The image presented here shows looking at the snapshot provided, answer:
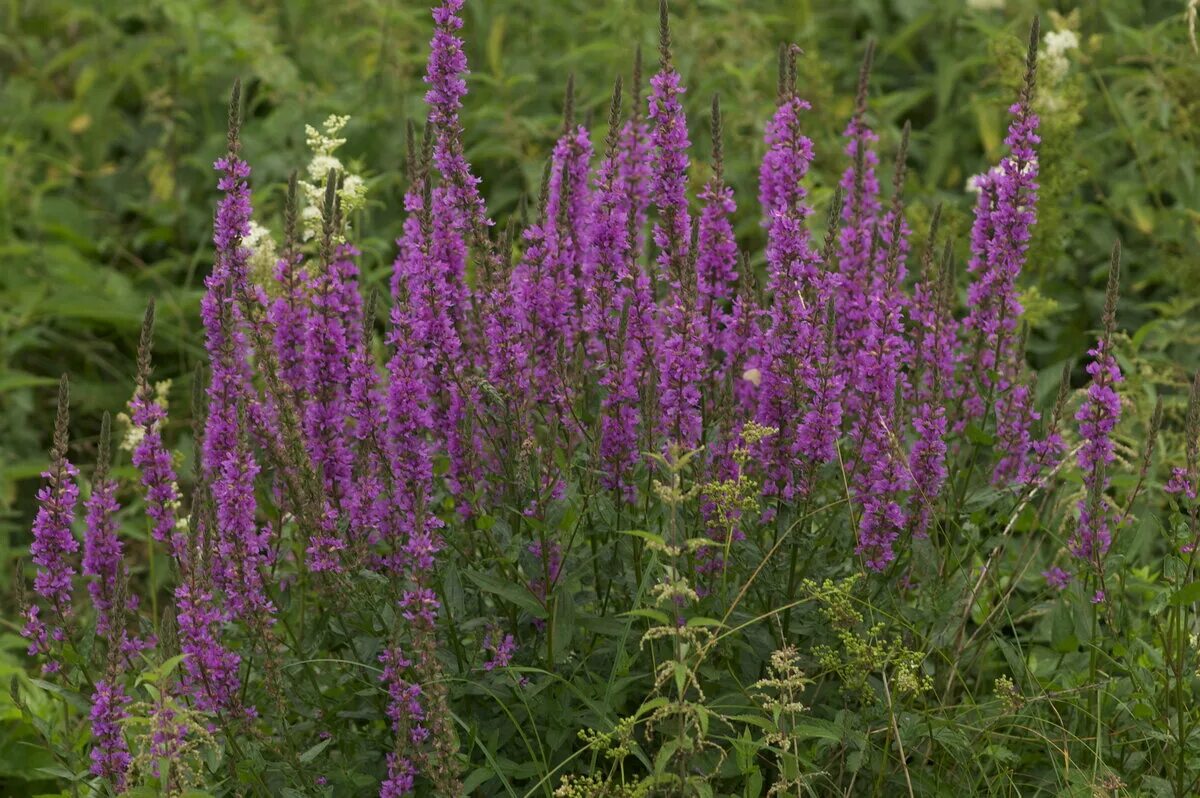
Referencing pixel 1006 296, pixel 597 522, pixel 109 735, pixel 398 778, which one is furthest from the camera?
pixel 1006 296

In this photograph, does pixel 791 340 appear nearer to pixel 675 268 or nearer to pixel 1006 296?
pixel 675 268

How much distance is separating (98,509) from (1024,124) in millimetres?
2659

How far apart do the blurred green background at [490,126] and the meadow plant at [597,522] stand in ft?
6.89

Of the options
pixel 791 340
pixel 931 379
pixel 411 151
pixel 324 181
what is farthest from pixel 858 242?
pixel 324 181

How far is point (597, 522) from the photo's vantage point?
12.1 ft

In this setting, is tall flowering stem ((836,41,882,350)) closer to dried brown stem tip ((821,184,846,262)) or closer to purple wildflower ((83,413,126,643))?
dried brown stem tip ((821,184,846,262))

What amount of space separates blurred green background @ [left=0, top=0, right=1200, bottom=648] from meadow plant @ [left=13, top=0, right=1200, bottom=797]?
6.89 ft

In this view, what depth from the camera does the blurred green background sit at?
22.3 feet

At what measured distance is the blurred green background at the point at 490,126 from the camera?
6.79 metres

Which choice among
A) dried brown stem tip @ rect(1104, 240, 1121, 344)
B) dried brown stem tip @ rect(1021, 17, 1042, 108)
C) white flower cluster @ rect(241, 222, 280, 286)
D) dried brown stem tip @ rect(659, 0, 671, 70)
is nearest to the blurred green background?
white flower cluster @ rect(241, 222, 280, 286)

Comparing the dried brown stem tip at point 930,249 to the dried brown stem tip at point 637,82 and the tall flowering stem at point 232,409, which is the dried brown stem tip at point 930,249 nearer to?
the dried brown stem tip at point 637,82

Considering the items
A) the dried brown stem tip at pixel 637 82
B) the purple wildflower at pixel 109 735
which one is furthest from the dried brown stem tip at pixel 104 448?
the dried brown stem tip at pixel 637 82

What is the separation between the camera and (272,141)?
25.7 feet

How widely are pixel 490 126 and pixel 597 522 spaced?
176 inches
